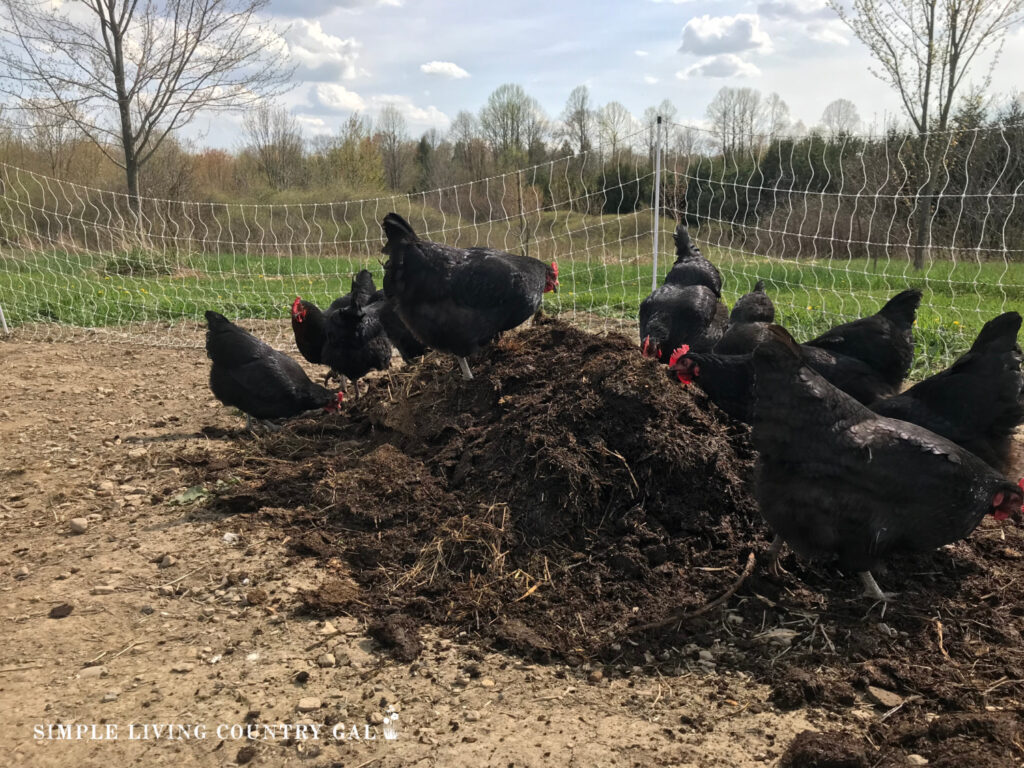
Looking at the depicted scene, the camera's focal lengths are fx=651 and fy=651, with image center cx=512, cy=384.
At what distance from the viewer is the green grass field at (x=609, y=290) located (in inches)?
318

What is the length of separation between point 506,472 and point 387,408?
1540mm

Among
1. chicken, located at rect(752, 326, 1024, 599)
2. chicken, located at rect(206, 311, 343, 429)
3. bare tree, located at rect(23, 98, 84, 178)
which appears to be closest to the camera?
chicken, located at rect(752, 326, 1024, 599)

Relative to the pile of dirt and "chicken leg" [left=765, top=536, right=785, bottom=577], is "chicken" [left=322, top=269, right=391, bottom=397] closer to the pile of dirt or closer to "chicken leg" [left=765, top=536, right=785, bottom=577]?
the pile of dirt

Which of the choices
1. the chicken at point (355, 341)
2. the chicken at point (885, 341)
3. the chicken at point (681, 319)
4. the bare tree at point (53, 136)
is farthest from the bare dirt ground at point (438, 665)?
the bare tree at point (53, 136)

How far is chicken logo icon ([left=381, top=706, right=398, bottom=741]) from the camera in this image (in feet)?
7.60

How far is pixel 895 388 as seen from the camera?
4582mm

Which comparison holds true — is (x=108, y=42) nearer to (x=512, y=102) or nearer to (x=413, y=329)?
(x=413, y=329)

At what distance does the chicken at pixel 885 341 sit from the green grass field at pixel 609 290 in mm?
2317

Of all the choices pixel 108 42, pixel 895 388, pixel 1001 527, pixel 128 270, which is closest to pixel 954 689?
pixel 1001 527

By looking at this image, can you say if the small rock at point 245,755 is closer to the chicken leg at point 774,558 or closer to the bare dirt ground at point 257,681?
the bare dirt ground at point 257,681

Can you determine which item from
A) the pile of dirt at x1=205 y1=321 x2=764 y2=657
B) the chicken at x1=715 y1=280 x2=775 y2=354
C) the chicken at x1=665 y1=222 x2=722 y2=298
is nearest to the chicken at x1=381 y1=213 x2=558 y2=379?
the pile of dirt at x1=205 y1=321 x2=764 y2=657

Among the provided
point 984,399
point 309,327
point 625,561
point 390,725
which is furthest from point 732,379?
point 309,327

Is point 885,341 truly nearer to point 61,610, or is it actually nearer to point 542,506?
point 542,506

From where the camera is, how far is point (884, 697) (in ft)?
8.13
